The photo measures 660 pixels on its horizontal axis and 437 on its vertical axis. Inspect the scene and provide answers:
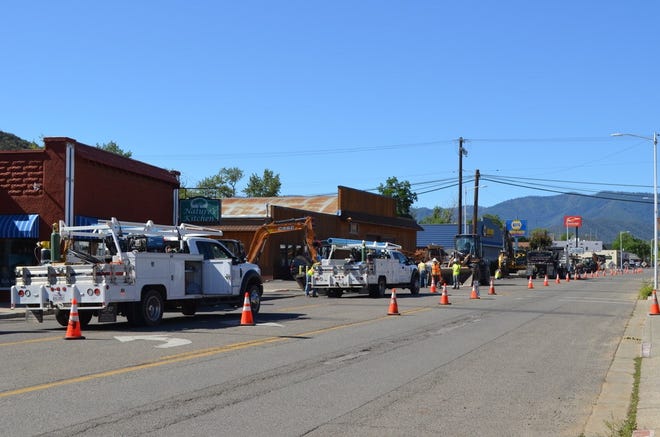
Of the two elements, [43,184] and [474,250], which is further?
[474,250]

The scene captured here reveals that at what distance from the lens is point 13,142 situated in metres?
75.8

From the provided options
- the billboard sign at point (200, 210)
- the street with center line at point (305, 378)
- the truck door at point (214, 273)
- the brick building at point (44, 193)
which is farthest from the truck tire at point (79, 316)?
the billboard sign at point (200, 210)

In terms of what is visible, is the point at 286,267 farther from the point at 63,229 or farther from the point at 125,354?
the point at 125,354

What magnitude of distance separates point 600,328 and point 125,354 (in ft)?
39.5

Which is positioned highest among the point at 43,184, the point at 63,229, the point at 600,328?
the point at 43,184

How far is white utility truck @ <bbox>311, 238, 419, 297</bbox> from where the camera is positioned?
30.7 metres

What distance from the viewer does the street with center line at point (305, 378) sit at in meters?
7.86

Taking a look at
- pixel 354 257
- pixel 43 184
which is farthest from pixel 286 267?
pixel 43 184

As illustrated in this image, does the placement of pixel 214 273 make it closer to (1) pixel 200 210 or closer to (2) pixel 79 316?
(2) pixel 79 316

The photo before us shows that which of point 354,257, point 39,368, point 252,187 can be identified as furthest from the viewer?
point 252,187

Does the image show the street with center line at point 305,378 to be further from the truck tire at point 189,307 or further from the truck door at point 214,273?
the truck door at point 214,273

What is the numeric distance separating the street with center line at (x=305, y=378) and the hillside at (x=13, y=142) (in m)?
59.7

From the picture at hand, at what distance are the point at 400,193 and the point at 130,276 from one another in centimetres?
8070

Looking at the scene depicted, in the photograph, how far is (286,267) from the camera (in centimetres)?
4750
